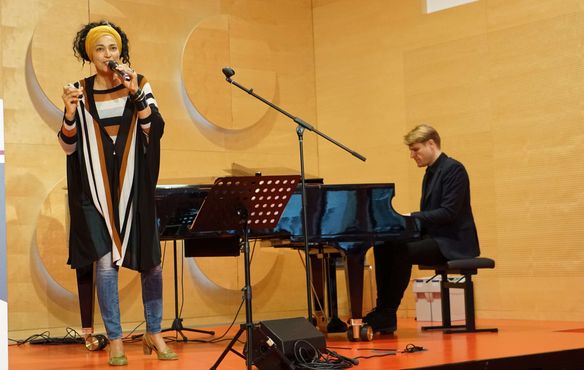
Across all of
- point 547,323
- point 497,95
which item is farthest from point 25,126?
point 547,323

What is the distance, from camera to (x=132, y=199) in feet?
14.4

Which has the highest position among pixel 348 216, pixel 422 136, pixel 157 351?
pixel 422 136

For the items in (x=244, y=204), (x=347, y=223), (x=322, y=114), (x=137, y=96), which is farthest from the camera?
(x=322, y=114)

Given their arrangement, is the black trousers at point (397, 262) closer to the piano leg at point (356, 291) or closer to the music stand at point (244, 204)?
the piano leg at point (356, 291)

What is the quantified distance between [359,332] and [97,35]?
235 cm

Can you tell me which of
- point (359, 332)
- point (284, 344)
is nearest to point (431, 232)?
point (359, 332)

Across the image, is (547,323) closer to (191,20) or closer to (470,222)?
(470,222)

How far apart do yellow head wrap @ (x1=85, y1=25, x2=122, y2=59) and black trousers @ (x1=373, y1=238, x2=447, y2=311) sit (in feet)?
7.69

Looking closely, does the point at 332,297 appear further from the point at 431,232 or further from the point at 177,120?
the point at 177,120

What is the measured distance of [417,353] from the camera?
4.52m

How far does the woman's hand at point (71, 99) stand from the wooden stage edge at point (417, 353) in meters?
1.25

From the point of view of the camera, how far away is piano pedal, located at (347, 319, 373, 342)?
535 cm

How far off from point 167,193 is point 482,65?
126 inches

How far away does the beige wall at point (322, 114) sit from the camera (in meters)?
Result: 6.58
